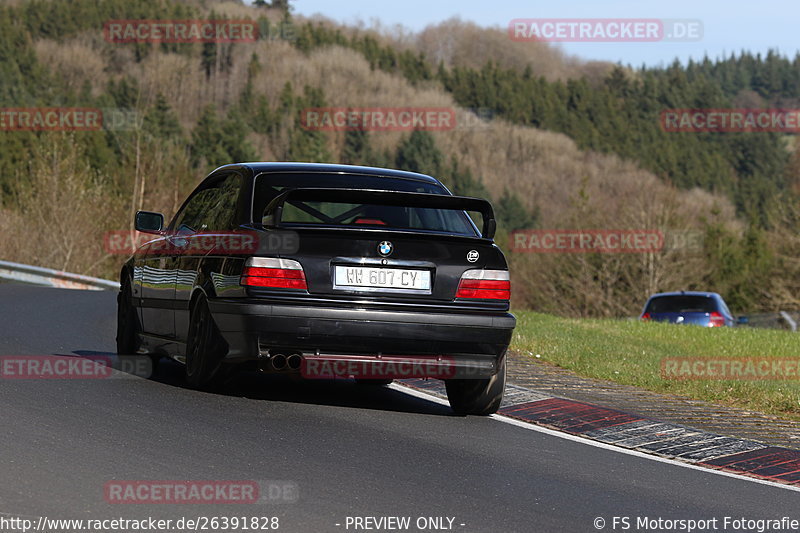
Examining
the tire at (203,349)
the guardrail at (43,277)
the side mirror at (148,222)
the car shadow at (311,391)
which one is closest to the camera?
the tire at (203,349)

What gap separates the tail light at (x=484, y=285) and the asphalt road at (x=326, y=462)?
90 cm

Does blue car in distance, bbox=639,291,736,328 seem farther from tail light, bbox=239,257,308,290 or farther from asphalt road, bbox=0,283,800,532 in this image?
tail light, bbox=239,257,308,290

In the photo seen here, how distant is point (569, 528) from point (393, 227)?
11.9ft

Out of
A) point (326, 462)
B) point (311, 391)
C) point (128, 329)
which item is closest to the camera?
point (326, 462)

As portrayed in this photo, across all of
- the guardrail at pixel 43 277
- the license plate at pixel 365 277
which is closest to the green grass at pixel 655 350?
the license plate at pixel 365 277

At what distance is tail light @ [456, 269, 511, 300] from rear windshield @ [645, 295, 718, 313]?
58.1 feet

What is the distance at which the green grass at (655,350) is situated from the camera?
419 inches

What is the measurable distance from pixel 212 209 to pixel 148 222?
0.80 metres

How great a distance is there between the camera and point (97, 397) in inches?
331

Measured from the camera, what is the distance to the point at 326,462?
6562 millimetres

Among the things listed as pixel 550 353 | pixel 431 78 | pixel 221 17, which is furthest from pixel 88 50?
pixel 550 353

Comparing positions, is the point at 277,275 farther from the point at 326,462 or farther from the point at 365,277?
the point at 326,462

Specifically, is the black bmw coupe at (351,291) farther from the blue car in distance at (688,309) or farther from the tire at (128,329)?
the blue car in distance at (688,309)

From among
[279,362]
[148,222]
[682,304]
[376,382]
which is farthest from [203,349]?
[682,304]
